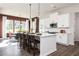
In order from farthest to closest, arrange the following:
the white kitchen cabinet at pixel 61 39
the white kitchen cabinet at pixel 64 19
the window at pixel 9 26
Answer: the white kitchen cabinet at pixel 64 19
the white kitchen cabinet at pixel 61 39
the window at pixel 9 26

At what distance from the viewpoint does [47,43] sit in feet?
10.9

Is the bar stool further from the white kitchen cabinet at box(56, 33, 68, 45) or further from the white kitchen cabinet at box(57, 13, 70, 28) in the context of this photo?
the white kitchen cabinet at box(57, 13, 70, 28)

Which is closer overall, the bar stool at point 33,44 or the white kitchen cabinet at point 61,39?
the bar stool at point 33,44

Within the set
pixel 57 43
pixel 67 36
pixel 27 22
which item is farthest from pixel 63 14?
pixel 27 22

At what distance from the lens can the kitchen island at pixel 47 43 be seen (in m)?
3.09

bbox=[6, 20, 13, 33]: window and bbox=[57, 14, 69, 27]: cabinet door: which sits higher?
bbox=[57, 14, 69, 27]: cabinet door

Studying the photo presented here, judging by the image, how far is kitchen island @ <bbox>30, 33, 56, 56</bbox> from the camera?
3.09 m

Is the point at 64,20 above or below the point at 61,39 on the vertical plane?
above

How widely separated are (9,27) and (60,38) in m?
2.04

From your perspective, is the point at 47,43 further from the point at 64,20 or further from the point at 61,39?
the point at 64,20

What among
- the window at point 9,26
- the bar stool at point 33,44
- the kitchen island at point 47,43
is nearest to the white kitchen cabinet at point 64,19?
the kitchen island at point 47,43

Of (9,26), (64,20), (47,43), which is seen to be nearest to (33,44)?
(47,43)

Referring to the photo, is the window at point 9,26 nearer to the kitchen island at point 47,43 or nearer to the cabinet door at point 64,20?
the kitchen island at point 47,43

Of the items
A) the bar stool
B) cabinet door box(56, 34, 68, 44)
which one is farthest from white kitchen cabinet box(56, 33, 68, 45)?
the bar stool
